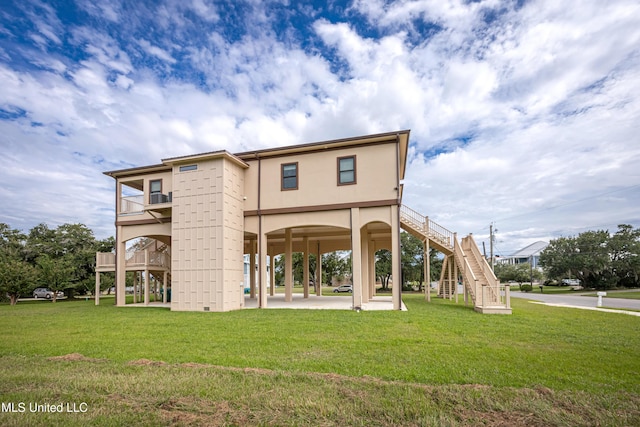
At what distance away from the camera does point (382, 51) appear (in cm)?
1396

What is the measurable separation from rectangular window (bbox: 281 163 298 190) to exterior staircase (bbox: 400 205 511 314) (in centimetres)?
581

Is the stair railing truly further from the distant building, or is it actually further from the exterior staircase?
the distant building

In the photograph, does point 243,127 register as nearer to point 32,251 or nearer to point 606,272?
point 32,251

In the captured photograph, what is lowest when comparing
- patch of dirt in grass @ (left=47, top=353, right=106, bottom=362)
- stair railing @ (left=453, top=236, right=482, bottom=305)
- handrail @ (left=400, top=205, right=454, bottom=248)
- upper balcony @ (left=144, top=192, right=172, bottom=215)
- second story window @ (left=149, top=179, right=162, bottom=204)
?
patch of dirt in grass @ (left=47, top=353, right=106, bottom=362)

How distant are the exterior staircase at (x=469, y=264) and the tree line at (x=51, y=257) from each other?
23.9 meters

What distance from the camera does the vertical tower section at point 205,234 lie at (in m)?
16.1

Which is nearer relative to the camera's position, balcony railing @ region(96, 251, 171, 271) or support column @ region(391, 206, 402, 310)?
support column @ region(391, 206, 402, 310)

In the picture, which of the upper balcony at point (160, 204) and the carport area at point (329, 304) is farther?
the upper balcony at point (160, 204)

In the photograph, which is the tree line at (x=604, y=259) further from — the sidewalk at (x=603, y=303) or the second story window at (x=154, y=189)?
the second story window at (x=154, y=189)

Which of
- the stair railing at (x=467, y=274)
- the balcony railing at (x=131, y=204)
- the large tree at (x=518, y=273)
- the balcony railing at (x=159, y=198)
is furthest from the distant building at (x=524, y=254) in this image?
the balcony railing at (x=159, y=198)

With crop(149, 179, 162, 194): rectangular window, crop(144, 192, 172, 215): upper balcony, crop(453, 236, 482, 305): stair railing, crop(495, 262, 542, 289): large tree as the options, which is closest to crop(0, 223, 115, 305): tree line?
crop(149, 179, 162, 194): rectangular window

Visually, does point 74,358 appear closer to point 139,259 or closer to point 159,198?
point 159,198

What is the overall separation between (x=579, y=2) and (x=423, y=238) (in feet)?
37.3

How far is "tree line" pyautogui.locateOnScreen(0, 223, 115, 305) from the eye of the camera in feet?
79.0
